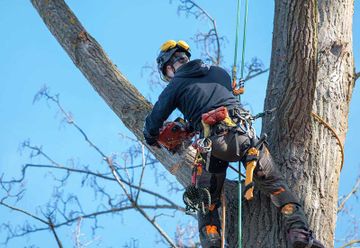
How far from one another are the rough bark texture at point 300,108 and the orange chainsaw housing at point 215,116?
43 centimetres

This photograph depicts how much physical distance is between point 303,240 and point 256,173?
1.70ft

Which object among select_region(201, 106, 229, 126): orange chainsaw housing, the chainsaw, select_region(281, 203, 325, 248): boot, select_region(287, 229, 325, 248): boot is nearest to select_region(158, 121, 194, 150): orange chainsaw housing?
the chainsaw

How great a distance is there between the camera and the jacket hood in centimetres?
501

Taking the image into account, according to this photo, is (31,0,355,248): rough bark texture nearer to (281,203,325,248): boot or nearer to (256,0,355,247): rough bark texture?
(256,0,355,247): rough bark texture

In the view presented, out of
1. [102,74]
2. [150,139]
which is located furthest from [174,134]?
[102,74]

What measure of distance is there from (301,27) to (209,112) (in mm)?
788

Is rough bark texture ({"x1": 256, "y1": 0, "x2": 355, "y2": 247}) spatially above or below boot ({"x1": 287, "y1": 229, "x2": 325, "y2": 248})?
above

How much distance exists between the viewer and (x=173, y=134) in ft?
16.7

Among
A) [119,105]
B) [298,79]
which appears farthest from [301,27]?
[119,105]

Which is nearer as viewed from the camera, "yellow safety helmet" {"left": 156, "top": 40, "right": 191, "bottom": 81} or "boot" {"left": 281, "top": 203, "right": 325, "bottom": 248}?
"boot" {"left": 281, "top": 203, "right": 325, "bottom": 248}

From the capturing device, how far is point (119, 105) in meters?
5.67

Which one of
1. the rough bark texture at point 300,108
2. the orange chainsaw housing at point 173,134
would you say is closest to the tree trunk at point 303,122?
the rough bark texture at point 300,108

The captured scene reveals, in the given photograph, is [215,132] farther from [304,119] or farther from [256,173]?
[304,119]

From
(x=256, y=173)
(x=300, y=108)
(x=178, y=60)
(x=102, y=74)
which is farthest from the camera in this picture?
(x=102, y=74)
